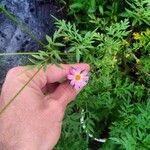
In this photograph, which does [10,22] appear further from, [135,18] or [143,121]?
[143,121]

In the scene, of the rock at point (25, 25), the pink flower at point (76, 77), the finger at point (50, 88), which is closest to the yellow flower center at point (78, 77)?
the pink flower at point (76, 77)

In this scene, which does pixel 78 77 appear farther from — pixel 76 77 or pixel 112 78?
pixel 112 78

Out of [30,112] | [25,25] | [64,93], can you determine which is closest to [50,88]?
[64,93]

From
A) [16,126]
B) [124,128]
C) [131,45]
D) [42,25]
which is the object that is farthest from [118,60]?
[16,126]

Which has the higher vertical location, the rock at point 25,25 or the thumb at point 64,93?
the thumb at point 64,93

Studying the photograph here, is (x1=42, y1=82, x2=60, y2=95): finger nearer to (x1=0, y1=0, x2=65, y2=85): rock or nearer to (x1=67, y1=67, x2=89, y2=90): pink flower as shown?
(x1=67, y1=67, x2=89, y2=90): pink flower

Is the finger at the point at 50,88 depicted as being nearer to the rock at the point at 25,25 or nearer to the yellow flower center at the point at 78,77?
the yellow flower center at the point at 78,77

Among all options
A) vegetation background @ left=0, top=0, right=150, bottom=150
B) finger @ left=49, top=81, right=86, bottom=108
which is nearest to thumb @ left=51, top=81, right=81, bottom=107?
finger @ left=49, top=81, right=86, bottom=108
